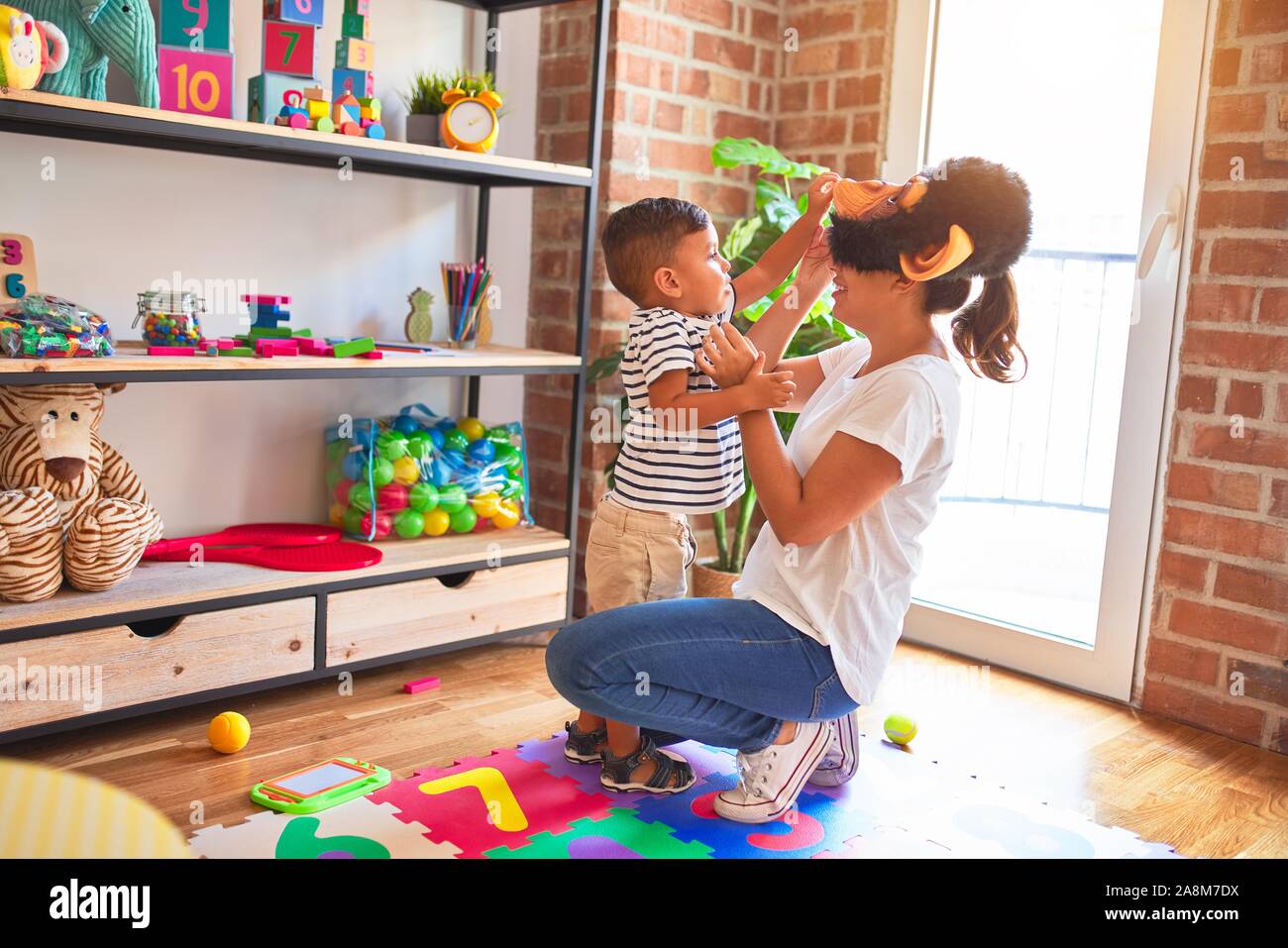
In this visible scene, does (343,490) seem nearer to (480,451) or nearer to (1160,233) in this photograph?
(480,451)

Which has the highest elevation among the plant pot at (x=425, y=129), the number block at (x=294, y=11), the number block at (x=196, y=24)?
the number block at (x=294, y=11)

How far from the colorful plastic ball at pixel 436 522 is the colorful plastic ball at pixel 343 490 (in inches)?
7.2

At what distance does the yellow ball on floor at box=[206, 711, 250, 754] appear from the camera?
200cm

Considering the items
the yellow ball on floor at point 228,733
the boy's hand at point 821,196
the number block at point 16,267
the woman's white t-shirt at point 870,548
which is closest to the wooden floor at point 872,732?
the yellow ball on floor at point 228,733

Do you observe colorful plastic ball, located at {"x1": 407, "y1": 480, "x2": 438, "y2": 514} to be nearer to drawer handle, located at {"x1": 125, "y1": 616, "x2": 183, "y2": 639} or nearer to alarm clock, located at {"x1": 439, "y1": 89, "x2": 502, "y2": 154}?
drawer handle, located at {"x1": 125, "y1": 616, "x2": 183, "y2": 639}

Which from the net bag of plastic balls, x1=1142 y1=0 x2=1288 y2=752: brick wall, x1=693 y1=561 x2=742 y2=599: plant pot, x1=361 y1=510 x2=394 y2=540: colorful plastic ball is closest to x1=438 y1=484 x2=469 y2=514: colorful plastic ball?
the net bag of plastic balls

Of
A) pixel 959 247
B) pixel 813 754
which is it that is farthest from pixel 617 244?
pixel 813 754

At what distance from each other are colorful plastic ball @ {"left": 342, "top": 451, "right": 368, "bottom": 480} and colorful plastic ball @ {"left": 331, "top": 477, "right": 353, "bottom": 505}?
0.05ft

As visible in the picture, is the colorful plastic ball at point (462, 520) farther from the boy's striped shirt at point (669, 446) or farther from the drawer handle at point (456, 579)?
the boy's striped shirt at point (669, 446)

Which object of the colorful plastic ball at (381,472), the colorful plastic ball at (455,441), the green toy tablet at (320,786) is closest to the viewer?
the green toy tablet at (320,786)

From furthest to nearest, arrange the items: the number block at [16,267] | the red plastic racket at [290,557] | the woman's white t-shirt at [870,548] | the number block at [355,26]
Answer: the number block at [355,26] → the red plastic racket at [290,557] → the number block at [16,267] → the woman's white t-shirt at [870,548]

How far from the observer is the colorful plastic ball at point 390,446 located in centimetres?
251

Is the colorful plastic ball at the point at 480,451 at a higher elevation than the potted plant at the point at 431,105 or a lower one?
lower
